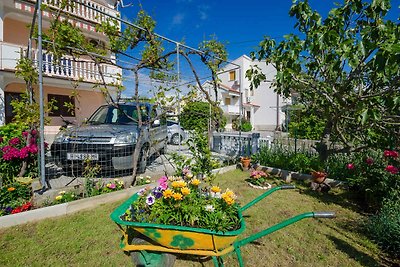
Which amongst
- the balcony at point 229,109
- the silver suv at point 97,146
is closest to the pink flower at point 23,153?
the silver suv at point 97,146

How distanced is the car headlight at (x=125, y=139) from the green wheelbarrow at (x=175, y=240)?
2.67m

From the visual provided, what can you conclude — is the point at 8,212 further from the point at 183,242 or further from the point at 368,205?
the point at 368,205

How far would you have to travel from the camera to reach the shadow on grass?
2.38 metres

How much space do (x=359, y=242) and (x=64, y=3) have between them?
6251 millimetres

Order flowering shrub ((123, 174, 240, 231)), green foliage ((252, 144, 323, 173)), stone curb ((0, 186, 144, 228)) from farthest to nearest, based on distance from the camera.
Answer: 1. green foliage ((252, 144, 323, 173))
2. stone curb ((0, 186, 144, 228))
3. flowering shrub ((123, 174, 240, 231))

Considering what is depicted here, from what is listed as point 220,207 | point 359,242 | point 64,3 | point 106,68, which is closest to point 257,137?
point 359,242

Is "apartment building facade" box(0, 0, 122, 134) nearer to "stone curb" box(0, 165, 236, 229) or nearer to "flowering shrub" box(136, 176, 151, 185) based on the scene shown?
"flowering shrub" box(136, 176, 151, 185)

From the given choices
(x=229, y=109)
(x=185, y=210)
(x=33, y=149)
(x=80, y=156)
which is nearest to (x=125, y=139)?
(x=80, y=156)

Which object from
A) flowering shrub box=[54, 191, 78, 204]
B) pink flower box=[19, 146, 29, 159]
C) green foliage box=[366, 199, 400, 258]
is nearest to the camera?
green foliage box=[366, 199, 400, 258]

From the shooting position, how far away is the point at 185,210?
6.18 ft

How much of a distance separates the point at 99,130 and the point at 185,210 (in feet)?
11.7

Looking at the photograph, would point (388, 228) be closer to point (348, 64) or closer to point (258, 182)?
point (348, 64)

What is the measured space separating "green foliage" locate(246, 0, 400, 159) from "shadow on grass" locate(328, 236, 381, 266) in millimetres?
1582

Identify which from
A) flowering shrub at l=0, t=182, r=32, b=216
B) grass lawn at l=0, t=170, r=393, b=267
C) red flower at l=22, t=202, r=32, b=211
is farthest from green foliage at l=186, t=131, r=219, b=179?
flowering shrub at l=0, t=182, r=32, b=216
